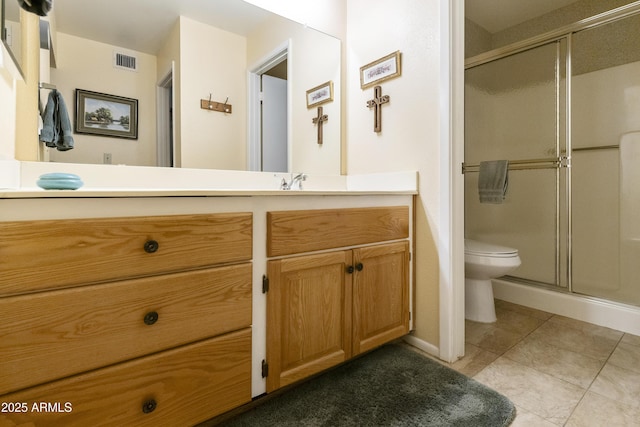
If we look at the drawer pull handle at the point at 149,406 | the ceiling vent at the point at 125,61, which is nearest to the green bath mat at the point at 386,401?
the drawer pull handle at the point at 149,406

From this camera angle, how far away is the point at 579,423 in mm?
1115

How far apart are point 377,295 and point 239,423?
75cm

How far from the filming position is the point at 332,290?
1.31 metres

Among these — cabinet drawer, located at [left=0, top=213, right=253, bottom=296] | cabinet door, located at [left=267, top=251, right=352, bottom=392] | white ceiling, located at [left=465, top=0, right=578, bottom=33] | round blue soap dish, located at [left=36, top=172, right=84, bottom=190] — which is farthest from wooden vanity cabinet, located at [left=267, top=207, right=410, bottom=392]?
white ceiling, located at [left=465, top=0, right=578, bottom=33]

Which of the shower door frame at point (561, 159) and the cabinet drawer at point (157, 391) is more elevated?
the shower door frame at point (561, 159)

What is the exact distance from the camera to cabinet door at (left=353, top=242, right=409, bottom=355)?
1397mm

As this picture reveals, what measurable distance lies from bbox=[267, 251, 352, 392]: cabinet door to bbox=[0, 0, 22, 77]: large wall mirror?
1072mm

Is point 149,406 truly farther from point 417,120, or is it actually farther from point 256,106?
point 417,120

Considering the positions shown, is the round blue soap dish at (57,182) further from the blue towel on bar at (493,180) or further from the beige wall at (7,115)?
the blue towel on bar at (493,180)

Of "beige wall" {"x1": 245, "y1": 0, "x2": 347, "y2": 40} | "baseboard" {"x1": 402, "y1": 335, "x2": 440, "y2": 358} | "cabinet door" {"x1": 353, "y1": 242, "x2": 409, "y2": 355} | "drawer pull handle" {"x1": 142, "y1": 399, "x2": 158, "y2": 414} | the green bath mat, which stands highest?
"beige wall" {"x1": 245, "y1": 0, "x2": 347, "y2": 40}

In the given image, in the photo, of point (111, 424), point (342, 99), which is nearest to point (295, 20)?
point (342, 99)

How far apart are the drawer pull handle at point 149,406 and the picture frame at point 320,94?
1.68 metres

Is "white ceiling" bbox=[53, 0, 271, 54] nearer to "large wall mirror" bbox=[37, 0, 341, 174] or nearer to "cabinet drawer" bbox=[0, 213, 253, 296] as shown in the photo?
"large wall mirror" bbox=[37, 0, 341, 174]

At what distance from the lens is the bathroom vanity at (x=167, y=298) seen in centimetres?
74
